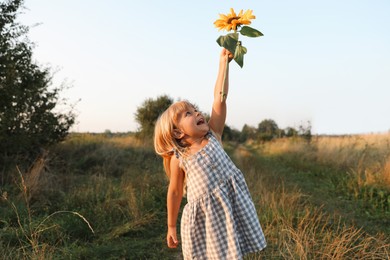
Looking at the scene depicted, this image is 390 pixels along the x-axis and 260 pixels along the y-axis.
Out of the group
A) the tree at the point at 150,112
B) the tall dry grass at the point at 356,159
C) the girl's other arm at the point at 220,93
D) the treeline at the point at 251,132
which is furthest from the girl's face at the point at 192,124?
the treeline at the point at 251,132

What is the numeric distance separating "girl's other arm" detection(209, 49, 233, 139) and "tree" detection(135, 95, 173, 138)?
16.9 meters

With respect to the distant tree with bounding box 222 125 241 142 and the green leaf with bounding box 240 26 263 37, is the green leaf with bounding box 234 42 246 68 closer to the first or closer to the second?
the green leaf with bounding box 240 26 263 37

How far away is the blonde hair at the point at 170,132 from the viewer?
8.47 feet

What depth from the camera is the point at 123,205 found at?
225 inches

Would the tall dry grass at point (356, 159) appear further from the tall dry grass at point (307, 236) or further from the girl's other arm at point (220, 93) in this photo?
the girl's other arm at point (220, 93)

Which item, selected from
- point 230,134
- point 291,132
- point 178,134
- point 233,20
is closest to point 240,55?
point 233,20

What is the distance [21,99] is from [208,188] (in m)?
7.82

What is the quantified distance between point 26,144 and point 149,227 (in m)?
5.19

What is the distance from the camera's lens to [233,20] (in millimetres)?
2293

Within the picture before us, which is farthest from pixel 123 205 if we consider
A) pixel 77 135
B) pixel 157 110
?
pixel 157 110

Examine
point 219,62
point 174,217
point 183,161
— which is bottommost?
point 174,217

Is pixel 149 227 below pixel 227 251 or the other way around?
below

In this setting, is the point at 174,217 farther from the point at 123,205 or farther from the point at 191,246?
the point at 123,205

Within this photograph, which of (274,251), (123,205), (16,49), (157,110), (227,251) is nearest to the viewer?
(227,251)
